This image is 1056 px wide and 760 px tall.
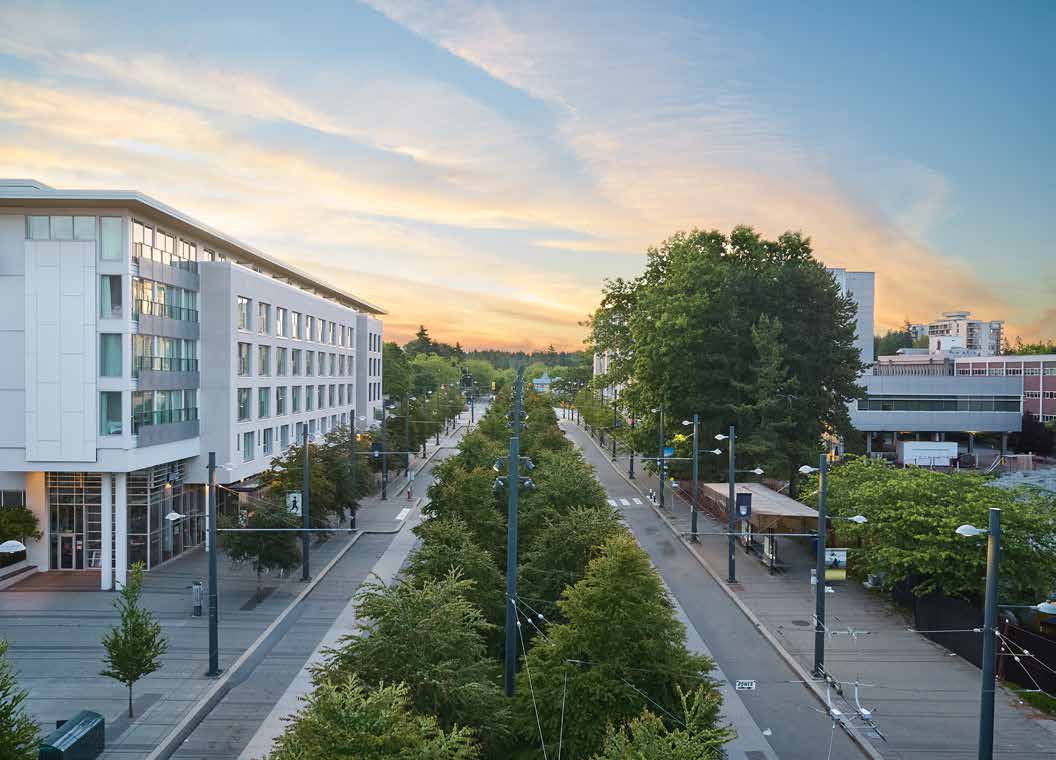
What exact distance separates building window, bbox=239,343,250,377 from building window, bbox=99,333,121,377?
362 inches

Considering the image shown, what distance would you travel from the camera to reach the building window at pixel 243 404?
4275 centimetres

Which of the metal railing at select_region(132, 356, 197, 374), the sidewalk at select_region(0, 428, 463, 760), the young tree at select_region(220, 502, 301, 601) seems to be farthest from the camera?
the metal railing at select_region(132, 356, 197, 374)

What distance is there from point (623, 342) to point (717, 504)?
21.0m

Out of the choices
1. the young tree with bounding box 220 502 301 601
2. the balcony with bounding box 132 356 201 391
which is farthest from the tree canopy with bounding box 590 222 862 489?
the balcony with bounding box 132 356 201 391

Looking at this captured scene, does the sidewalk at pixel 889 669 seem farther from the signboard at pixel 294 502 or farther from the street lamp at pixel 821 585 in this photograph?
the signboard at pixel 294 502

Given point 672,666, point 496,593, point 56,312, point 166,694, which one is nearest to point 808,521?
point 496,593

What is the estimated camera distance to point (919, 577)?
28406 millimetres

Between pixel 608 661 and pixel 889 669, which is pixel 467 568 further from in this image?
pixel 889 669

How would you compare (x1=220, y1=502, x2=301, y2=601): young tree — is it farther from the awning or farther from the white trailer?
the white trailer

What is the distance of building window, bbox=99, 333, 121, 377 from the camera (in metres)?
33.7

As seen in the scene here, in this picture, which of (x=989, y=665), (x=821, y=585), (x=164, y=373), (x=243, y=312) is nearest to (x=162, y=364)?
(x=164, y=373)

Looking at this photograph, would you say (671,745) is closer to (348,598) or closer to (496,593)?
(496,593)

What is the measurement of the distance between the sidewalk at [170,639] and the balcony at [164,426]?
241 inches

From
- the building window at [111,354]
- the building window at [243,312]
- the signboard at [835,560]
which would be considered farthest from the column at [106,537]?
the signboard at [835,560]
